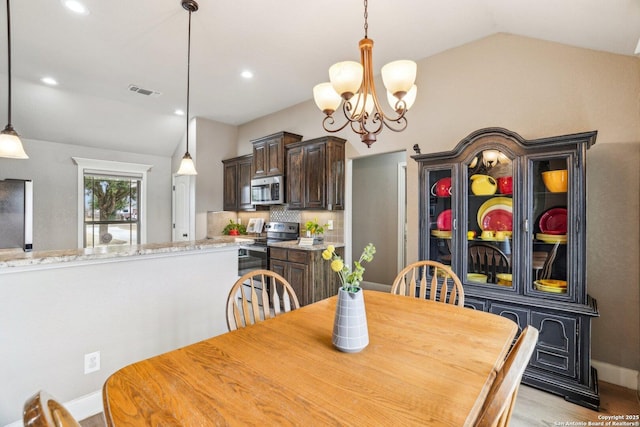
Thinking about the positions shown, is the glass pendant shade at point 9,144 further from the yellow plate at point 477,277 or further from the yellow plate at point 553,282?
the yellow plate at point 553,282

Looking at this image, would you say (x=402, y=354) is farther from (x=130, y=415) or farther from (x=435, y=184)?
(x=435, y=184)

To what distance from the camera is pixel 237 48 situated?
3.24 m

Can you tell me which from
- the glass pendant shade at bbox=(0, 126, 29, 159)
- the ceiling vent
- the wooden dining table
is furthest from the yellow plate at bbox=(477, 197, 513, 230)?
the ceiling vent

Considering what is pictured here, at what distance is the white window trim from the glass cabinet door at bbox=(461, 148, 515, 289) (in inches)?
226

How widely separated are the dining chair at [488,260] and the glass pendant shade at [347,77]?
1.80m

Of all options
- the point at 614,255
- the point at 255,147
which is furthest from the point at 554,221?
the point at 255,147

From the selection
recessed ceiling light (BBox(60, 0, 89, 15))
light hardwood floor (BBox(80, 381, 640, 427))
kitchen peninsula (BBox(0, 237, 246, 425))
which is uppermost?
recessed ceiling light (BBox(60, 0, 89, 15))

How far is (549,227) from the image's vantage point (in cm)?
237

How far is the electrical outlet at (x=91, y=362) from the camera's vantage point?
197 cm

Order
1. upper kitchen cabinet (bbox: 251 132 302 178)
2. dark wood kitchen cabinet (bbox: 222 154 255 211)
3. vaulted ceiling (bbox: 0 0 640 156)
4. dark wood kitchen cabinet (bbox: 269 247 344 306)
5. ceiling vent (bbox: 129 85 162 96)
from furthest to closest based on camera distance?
dark wood kitchen cabinet (bbox: 222 154 255 211), upper kitchen cabinet (bbox: 251 132 302 178), ceiling vent (bbox: 129 85 162 96), dark wood kitchen cabinet (bbox: 269 247 344 306), vaulted ceiling (bbox: 0 0 640 156)

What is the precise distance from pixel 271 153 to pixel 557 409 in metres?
4.26

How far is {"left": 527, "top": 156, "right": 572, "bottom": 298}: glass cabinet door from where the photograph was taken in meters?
2.27

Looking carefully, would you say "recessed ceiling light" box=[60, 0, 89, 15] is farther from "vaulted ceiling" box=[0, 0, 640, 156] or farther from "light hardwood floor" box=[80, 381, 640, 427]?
"light hardwood floor" box=[80, 381, 640, 427]

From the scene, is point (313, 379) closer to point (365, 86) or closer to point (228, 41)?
point (365, 86)
